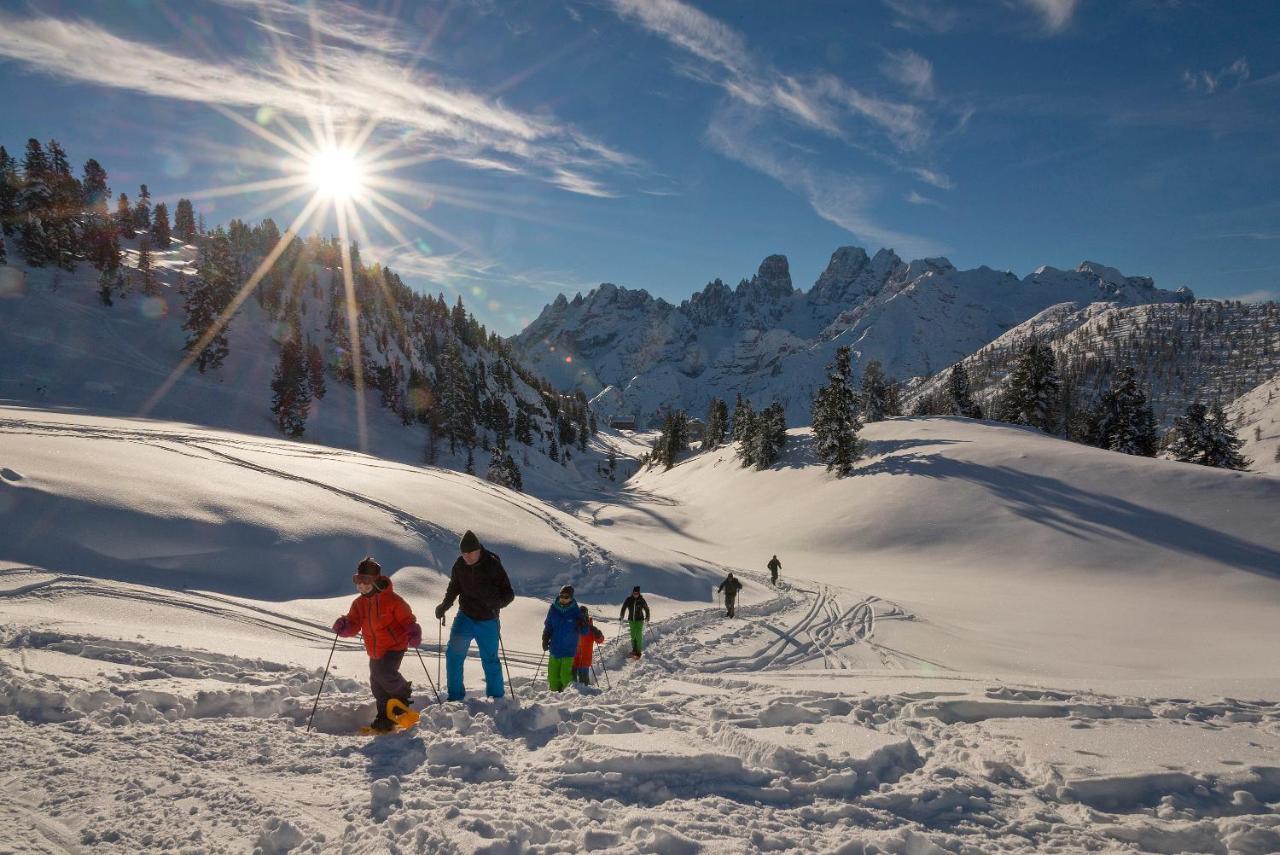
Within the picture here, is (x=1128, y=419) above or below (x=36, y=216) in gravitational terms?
below

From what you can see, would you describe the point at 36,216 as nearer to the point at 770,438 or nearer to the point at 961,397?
the point at 770,438

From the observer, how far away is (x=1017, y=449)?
45219 mm

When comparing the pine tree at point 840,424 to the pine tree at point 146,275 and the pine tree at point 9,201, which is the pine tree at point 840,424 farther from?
the pine tree at point 9,201

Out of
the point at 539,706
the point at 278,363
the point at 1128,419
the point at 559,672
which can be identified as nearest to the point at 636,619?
the point at 559,672

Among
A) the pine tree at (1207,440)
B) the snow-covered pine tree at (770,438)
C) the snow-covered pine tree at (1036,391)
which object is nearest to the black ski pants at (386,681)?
the snow-covered pine tree at (770,438)

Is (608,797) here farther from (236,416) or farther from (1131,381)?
(1131,381)

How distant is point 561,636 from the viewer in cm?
884

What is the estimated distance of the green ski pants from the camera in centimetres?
880

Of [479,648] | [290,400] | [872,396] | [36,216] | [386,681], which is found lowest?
[386,681]

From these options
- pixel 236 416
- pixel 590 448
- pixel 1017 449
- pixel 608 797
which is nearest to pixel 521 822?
pixel 608 797

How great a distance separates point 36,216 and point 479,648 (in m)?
86.1

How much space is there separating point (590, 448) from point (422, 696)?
161208 mm

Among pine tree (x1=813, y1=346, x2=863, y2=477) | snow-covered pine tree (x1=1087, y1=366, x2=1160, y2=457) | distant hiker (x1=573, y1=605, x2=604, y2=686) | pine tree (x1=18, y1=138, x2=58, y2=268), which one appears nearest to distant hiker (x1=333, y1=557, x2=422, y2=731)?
distant hiker (x1=573, y1=605, x2=604, y2=686)

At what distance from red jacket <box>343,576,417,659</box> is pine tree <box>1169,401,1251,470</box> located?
6750 centimetres
